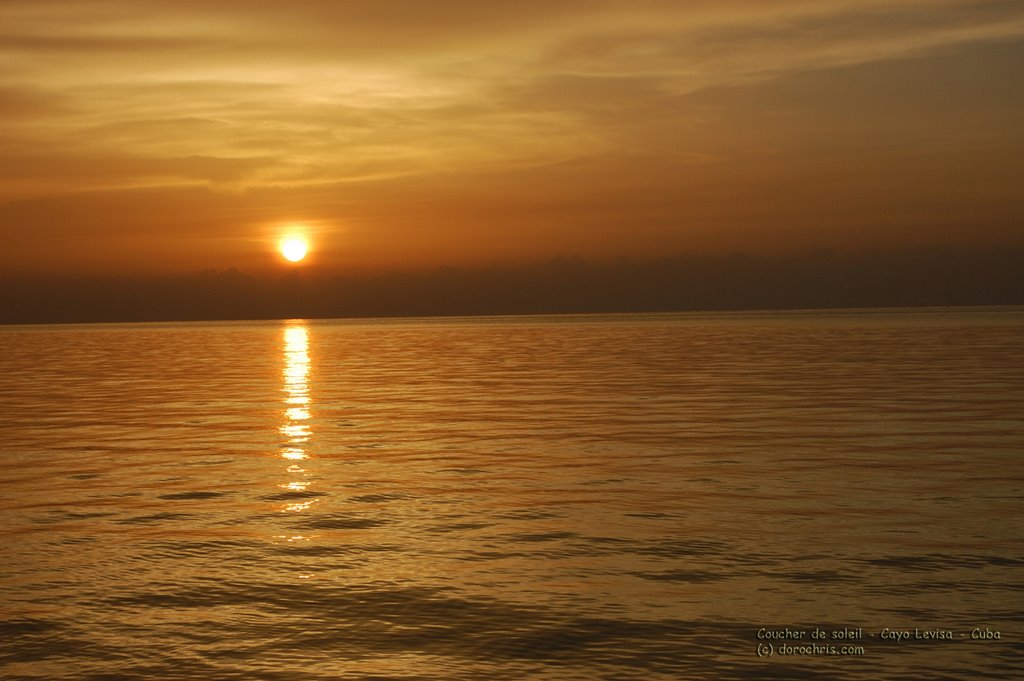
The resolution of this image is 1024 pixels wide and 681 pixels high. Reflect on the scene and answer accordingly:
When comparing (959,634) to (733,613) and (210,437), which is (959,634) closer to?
(733,613)

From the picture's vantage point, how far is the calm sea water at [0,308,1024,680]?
10.2 m

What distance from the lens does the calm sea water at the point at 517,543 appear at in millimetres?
10203

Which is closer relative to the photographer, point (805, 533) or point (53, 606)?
point (53, 606)

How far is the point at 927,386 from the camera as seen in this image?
132ft

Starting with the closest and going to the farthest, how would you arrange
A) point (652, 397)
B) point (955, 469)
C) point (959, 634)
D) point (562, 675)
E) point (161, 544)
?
point (562, 675), point (959, 634), point (161, 544), point (955, 469), point (652, 397)

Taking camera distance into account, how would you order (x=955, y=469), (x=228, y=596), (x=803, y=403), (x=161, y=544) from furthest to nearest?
1. (x=803, y=403)
2. (x=955, y=469)
3. (x=161, y=544)
4. (x=228, y=596)

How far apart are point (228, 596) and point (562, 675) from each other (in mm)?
4519

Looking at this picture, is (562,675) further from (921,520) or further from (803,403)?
(803,403)

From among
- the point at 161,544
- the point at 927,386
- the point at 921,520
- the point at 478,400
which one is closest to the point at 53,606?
the point at 161,544

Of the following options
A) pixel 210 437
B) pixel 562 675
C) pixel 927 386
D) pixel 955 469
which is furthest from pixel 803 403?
pixel 562 675

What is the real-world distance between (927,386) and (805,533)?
27.8 meters

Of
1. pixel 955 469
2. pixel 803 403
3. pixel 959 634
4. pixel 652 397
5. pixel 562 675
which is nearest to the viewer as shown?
pixel 562 675

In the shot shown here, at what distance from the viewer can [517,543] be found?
48.5ft

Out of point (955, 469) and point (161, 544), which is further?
point (955, 469)
